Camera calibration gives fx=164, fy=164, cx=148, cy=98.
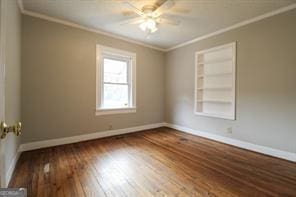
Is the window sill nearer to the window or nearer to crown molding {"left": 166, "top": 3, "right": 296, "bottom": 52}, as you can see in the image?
the window

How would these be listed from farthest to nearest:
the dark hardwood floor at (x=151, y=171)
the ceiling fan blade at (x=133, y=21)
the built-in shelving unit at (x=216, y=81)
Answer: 1. the built-in shelving unit at (x=216, y=81)
2. the ceiling fan blade at (x=133, y=21)
3. the dark hardwood floor at (x=151, y=171)

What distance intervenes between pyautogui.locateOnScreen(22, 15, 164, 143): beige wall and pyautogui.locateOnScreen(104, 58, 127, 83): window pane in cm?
39

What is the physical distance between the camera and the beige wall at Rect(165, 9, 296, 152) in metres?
2.78

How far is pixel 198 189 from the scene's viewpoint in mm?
1948

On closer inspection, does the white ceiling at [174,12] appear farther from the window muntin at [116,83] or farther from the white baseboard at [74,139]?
the white baseboard at [74,139]

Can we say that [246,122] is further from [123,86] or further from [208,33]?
[123,86]

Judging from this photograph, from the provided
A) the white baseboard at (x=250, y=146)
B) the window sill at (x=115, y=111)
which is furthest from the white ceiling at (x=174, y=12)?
the white baseboard at (x=250, y=146)

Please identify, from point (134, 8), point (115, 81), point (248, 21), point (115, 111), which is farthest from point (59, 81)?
point (248, 21)

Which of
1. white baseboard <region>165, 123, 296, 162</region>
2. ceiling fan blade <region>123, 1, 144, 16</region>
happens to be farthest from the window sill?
ceiling fan blade <region>123, 1, 144, 16</region>

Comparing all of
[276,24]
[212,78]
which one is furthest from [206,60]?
[276,24]

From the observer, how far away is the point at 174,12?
298 cm

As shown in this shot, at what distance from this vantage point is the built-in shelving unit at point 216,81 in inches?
144

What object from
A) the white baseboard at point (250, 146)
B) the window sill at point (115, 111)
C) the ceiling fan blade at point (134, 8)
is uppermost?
the ceiling fan blade at point (134, 8)

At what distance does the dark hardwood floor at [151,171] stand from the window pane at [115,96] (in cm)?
Answer: 116
